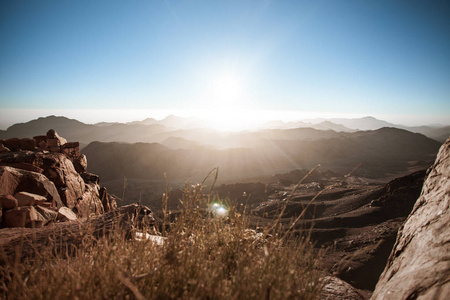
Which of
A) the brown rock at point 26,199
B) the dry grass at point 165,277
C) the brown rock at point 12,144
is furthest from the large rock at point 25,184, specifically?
the dry grass at point 165,277

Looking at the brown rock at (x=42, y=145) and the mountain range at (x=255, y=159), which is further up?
the brown rock at (x=42, y=145)

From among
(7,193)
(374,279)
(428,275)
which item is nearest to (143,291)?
(428,275)

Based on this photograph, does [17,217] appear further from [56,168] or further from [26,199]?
[56,168]

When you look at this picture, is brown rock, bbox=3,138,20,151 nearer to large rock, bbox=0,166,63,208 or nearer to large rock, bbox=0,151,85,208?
large rock, bbox=0,151,85,208

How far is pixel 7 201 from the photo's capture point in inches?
173

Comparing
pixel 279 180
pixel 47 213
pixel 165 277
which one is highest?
pixel 165 277

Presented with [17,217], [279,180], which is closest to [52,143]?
[17,217]

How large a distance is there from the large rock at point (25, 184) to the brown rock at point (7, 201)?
333 mm

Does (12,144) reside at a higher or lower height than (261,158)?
higher

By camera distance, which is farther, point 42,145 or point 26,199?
point 42,145

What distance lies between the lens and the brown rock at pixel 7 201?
4.38 m

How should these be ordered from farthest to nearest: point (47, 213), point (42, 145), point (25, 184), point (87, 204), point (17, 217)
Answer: point (42, 145) → point (87, 204) → point (25, 184) → point (47, 213) → point (17, 217)

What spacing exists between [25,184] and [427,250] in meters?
7.33

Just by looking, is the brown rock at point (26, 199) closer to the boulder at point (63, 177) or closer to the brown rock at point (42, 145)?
the boulder at point (63, 177)
